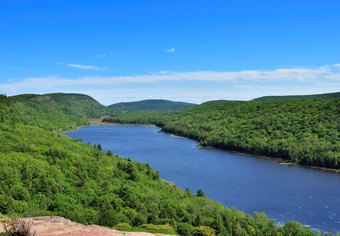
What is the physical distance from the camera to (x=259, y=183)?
95.8m

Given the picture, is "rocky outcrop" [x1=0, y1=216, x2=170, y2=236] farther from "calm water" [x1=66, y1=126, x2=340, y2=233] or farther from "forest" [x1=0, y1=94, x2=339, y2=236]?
"calm water" [x1=66, y1=126, x2=340, y2=233]

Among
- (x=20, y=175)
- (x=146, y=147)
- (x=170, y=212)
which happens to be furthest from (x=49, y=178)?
(x=146, y=147)

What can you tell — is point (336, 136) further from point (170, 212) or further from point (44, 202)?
point (44, 202)

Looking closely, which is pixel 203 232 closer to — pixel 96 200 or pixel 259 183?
pixel 96 200

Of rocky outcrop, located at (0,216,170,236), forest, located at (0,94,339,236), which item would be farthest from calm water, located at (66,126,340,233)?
rocky outcrop, located at (0,216,170,236)

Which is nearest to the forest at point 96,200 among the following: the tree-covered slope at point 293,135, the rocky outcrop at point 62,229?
the rocky outcrop at point 62,229

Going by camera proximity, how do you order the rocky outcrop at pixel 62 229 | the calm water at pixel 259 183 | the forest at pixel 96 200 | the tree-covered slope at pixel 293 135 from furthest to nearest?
the tree-covered slope at pixel 293 135 < the calm water at pixel 259 183 < the forest at pixel 96 200 < the rocky outcrop at pixel 62 229

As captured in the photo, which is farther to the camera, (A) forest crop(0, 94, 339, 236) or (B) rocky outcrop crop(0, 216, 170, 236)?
(A) forest crop(0, 94, 339, 236)

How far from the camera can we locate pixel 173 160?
132 m

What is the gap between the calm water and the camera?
234ft

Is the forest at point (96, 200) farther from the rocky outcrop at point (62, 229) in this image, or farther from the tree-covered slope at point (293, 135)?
the tree-covered slope at point (293, 135)

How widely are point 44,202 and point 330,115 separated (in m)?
159

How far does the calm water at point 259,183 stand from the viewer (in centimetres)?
7131

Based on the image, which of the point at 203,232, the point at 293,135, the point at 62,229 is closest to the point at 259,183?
the point at 203,232
